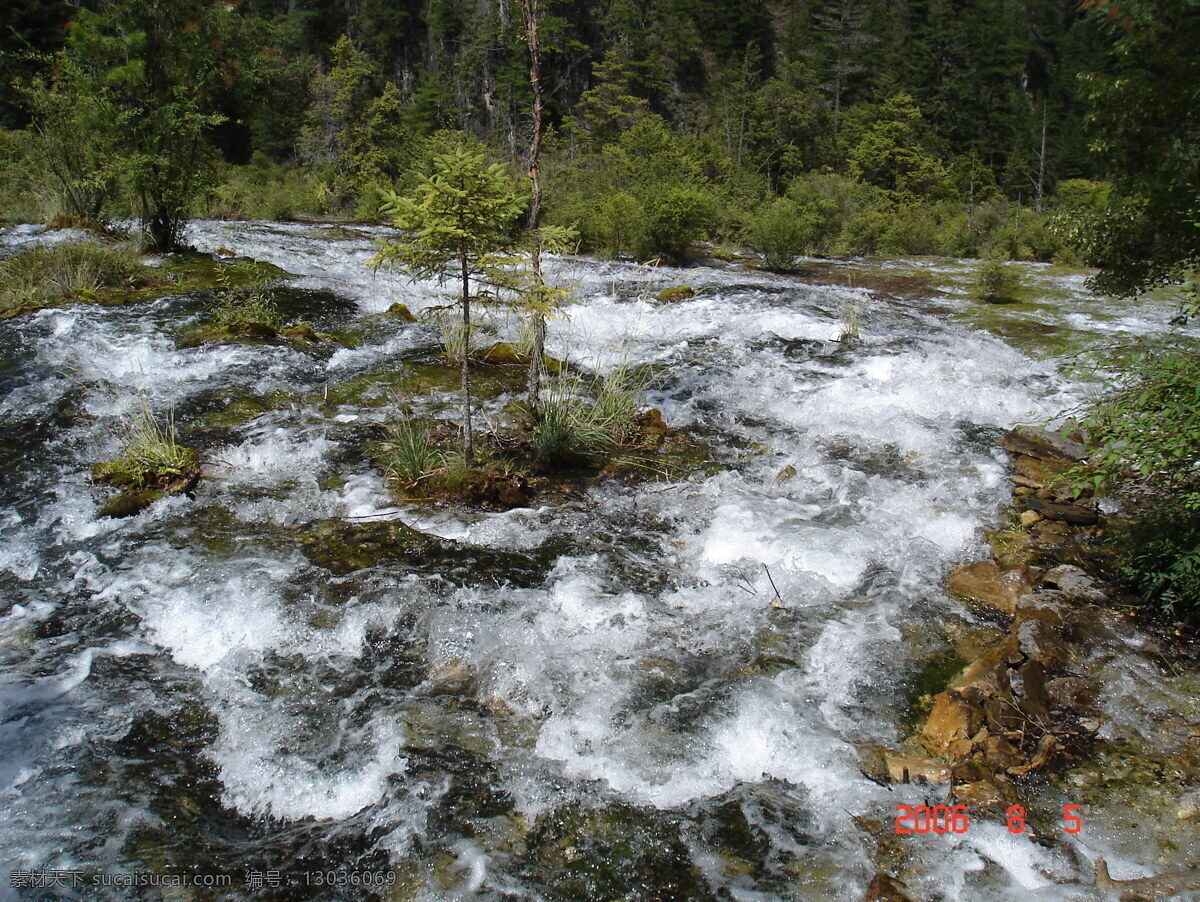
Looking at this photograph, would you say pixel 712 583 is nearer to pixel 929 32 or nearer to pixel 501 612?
pixel 501 612

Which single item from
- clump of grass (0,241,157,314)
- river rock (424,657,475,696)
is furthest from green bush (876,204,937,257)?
river rock (424,657,475,696)

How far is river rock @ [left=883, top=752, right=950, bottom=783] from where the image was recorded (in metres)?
3.44

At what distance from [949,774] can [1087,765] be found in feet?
2.28

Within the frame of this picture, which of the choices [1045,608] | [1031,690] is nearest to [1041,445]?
[1045,608]

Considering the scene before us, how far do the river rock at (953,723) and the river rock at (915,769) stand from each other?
10 cm

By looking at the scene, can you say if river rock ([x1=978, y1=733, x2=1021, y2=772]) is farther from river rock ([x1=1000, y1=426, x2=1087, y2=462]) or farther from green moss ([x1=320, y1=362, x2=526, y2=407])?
green moss ([x1=320, y1=362, x2=526, y2=407])

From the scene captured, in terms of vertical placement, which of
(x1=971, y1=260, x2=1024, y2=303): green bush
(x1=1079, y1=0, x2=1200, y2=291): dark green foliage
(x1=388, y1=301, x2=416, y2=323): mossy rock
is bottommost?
(x1=388, y1=301, x2=416, y2=323): mossy rock

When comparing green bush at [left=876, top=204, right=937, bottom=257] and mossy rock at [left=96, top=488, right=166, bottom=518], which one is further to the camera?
green bush at [left=876, top=204, right=937, bottom=257]

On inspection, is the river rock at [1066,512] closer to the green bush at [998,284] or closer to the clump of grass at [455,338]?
the clump of grass at [455,338]

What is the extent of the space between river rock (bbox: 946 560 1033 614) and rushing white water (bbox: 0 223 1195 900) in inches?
6.2

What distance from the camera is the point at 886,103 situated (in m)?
35.8

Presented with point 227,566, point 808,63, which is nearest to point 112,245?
point 227,566

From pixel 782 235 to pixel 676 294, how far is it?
13.5ft

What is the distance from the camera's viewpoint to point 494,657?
424 cm
